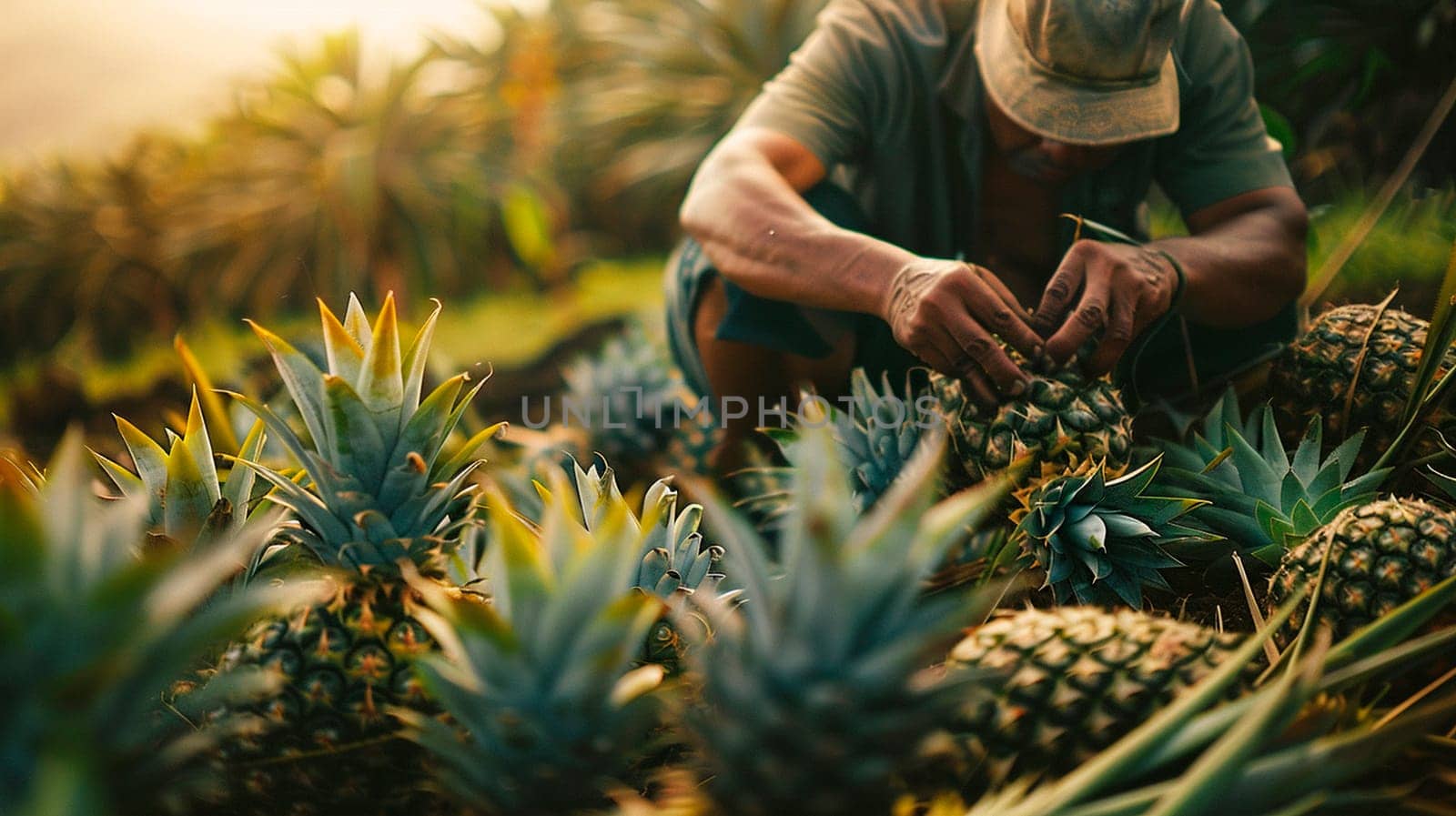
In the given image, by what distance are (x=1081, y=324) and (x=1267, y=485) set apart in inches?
14.3

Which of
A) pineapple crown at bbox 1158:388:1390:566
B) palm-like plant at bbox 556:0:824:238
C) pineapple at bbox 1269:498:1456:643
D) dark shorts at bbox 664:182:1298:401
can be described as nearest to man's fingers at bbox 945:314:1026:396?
pineapple crown at bbox 1158:388:1390:566

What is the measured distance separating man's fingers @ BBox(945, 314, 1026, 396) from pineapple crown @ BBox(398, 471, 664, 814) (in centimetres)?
69

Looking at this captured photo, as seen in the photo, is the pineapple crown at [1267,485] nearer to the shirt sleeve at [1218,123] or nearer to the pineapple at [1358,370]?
the pineapple at [1358,370]

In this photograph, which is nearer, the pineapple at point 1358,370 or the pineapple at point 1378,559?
the pineapple at point 1378,559

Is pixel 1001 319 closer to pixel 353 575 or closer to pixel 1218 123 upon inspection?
pixel 1218 123

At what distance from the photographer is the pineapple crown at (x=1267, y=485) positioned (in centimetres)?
133

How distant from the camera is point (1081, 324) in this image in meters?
1.40

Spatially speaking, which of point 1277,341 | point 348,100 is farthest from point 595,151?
point 1277,341

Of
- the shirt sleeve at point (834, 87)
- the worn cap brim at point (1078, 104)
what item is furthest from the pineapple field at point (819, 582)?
the shirt sleeve at point (834, 87)

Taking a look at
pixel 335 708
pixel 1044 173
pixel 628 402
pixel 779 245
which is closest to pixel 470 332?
pixel 628 402

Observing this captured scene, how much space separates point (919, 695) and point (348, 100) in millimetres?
5600

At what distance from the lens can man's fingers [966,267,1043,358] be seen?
Result: 1374 mm

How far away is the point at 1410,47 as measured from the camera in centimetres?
237

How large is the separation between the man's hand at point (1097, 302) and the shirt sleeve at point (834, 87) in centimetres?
58
